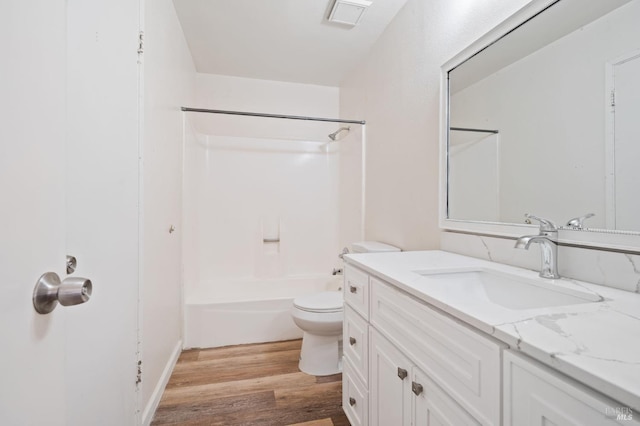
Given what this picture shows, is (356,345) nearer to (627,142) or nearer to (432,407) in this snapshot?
(432,407)

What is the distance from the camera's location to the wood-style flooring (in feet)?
4.70

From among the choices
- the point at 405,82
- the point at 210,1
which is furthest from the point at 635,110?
the point at 210,1

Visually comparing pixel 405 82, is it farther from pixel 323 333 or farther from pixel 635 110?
pixel 323 333

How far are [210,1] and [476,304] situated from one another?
2.23 metres

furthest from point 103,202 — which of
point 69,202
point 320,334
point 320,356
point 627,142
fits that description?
point 627,142

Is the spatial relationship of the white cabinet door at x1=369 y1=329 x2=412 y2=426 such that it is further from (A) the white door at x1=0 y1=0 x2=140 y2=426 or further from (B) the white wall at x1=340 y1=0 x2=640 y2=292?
(A) the white door at x1=0 y1=0 x2=140 y2=426

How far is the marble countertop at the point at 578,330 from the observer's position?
38 centimetres

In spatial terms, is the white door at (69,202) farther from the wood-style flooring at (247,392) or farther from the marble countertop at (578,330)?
the marble countertop at (578,330)

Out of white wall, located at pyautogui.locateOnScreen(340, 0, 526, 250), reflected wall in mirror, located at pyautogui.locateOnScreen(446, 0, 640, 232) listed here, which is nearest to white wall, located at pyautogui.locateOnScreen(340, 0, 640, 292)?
white wall, located at pyautogui.locateOnScreen(340, 0, 526, 250)

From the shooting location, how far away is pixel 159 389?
1546mm

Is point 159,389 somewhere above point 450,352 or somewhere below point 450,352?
below

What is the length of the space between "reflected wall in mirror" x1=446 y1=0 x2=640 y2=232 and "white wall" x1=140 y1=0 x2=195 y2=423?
156 cm

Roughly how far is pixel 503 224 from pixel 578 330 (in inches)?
25.9

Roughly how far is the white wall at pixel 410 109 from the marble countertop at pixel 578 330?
0.81m
